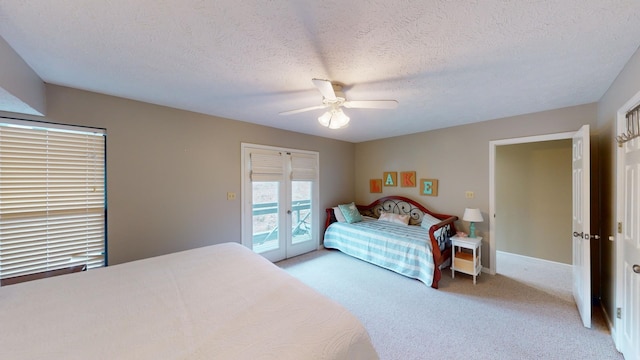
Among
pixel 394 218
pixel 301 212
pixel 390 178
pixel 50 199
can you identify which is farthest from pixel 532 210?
pixel 50 199

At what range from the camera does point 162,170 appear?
2781mm

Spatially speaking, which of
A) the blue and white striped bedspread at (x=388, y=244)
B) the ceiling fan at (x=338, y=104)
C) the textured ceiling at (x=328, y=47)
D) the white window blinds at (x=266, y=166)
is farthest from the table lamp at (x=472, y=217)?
the white window blinds at (x=266, y=166)

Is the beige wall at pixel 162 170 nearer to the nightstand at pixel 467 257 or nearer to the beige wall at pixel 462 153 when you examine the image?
the beige wall at pixel 462 153

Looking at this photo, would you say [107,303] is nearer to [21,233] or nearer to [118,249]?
[118,249]

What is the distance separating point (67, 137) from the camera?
226 cm

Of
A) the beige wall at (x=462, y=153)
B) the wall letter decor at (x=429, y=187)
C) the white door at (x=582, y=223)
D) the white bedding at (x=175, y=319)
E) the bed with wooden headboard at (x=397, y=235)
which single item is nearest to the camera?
the white bedding at (x=175, y=319)

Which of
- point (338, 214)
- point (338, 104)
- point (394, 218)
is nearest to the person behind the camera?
Result: point (338, 104)

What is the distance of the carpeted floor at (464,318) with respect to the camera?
1899 millimetres

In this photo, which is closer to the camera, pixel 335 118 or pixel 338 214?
pixel 335 118

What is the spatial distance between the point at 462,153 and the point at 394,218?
1634mm

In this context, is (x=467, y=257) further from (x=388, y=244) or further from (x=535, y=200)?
(x=535, y=200)

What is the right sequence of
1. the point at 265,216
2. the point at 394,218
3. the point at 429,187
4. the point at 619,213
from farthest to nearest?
1. the point at 394,218
2. the point at 429,187
3. the point at 265,216
4. the point at 619,213

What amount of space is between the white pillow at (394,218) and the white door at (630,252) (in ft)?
8.33

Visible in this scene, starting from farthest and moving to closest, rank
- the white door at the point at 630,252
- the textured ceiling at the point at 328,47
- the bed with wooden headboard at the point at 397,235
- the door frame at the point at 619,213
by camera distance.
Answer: the bed with wooden headboard at the point at 397,235, the door frame at the point at 619,213, the white door at the point at 630,252, the textured ceiling at the point at 328,47
